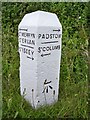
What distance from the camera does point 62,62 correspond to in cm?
271

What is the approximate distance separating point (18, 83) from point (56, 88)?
28cm

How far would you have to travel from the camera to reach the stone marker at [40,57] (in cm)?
241

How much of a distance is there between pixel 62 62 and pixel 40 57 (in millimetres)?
303

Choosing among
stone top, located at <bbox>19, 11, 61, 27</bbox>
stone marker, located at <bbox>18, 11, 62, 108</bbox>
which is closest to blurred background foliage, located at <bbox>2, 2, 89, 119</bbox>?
stone marker, located at <bbox>18, 11, 62, 108</bbox>

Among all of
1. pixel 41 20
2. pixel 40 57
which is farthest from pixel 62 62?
pixel 41 20

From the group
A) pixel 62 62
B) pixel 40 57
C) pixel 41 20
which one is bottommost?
pixel 62 62

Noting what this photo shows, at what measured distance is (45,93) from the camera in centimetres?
258

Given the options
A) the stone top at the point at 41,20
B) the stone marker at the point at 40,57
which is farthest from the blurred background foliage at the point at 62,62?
the stone top at the point at 41,20

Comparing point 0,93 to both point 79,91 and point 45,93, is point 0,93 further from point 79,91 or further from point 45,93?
point 79,91

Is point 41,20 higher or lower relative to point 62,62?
higher

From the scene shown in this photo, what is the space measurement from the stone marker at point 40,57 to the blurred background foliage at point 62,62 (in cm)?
8

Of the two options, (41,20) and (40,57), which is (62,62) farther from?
(41,20)

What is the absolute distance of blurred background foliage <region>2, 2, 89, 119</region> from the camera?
259cm

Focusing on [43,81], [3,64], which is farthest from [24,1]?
[43,81]
